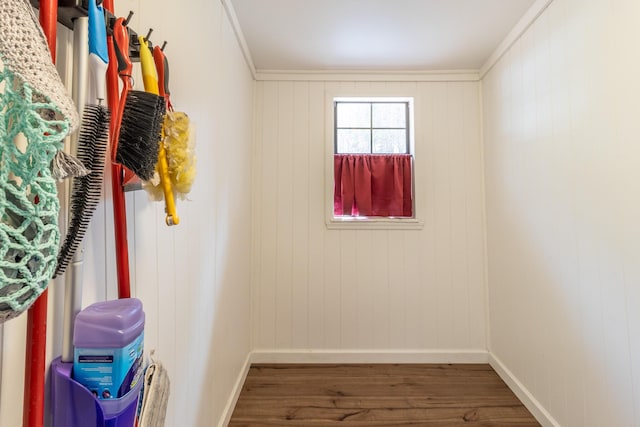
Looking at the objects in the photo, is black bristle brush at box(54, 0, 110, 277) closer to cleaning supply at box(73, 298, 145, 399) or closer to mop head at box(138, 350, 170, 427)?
cleaning supply at box(73, 298, 145, 399)

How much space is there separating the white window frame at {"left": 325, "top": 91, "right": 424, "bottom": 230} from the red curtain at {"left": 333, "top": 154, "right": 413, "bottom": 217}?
61mm

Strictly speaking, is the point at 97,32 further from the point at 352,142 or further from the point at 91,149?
the point at 352,142

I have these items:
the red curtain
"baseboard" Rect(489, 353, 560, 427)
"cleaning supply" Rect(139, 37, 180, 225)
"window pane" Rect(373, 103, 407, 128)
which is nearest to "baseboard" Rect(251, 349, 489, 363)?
"baseboard" Rect(489, 353, 560, 427)

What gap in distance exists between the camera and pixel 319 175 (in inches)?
103

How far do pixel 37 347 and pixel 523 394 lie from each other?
2.50 m

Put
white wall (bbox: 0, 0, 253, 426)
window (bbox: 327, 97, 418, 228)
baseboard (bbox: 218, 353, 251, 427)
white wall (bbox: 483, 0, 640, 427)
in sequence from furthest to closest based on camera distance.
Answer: window (bbox: 327, 97, 418, 228)
baseboard (bbox: 218, 353, 251, 427)
white wall (bbox: 483, 0, 640, 427)
white wall (bbox: 0, 0, 253, 426)

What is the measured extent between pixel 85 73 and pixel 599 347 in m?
2.06

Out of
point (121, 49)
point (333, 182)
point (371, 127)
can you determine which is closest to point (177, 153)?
point (121, 49)

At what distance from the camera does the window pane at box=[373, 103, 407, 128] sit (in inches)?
107

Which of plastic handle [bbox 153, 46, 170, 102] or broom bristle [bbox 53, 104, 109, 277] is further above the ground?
plastic handle [bbox 153, 46, 170, 102]

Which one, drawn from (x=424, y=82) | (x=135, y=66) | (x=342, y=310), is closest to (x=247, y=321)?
(x=342, y=310)

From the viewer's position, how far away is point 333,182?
2.63 metres

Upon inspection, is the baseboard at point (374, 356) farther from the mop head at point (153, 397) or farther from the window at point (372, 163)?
the mop head at point (153, 397)

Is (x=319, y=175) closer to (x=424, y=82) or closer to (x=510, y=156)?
(x=424, y=82)
